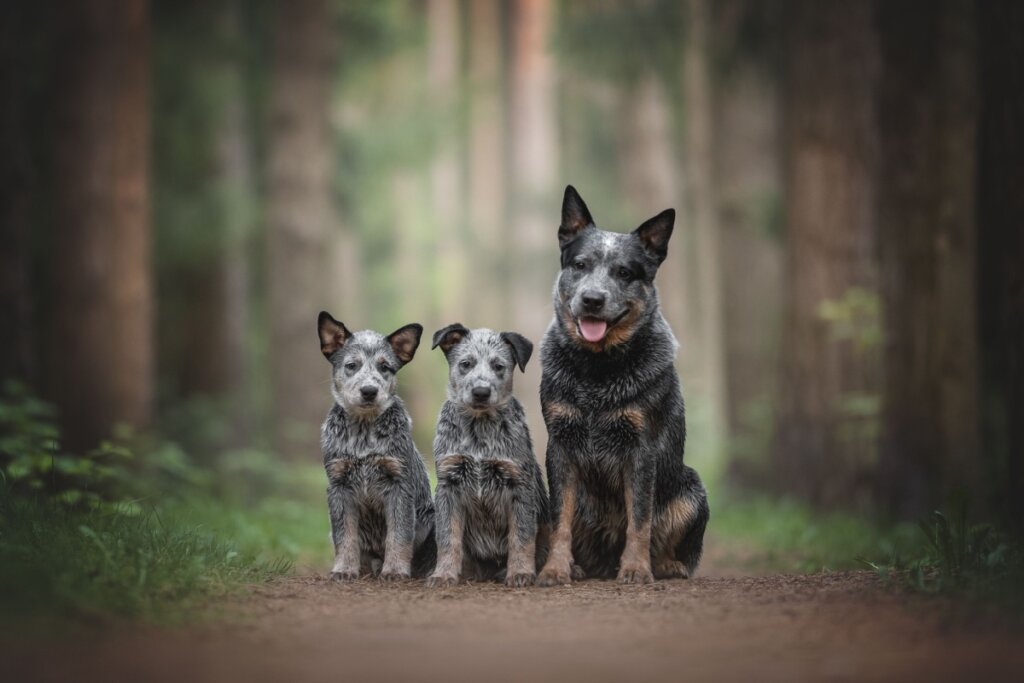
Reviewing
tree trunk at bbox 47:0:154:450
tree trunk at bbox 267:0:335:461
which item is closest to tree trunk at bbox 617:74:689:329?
tree trunk at bbox 267:0:335:461

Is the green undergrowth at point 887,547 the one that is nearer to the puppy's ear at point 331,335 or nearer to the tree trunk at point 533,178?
the puppy's ear at point 331,335

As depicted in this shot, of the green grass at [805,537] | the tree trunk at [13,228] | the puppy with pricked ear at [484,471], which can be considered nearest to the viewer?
the puppy with pricked ear at [484,471]

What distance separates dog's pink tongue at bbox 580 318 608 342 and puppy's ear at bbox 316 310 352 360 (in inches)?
68.2

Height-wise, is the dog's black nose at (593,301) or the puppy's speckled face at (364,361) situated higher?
the dog's black nose at (593,301)

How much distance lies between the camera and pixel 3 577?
17.0 feet

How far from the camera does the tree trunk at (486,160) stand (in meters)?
30.8

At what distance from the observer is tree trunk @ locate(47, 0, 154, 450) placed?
1220 cm

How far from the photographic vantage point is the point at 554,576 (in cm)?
683

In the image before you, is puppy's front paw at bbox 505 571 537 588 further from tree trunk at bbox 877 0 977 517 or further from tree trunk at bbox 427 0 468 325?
tree trunk at bbox 427 0 468 325

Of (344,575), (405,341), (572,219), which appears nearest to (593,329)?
(572,219)

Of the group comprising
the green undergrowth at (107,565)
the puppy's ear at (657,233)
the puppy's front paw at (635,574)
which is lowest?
the puppy's front paw at (635,574)

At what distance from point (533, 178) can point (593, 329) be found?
20.0 m

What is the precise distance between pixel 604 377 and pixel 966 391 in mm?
5708

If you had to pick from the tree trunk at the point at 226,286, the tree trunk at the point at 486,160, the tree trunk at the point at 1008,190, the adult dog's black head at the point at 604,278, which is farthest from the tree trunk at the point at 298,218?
the tree trunk at the point at 486,160
